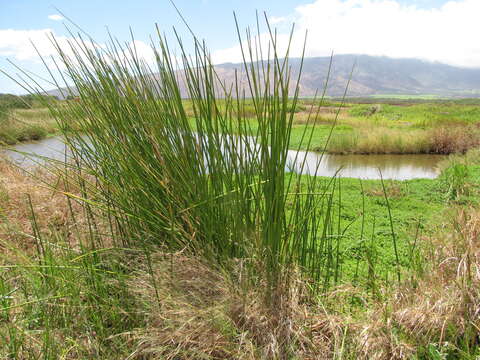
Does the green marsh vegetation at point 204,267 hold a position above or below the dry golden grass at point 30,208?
above

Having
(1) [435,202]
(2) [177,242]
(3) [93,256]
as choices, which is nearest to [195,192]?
(2) [177,242]

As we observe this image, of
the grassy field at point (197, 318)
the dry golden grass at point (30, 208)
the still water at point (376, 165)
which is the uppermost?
the grassy field at point (197, 318)

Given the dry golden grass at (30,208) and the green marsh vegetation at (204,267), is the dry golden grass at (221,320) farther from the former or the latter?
the dry golden grass at (30,208)

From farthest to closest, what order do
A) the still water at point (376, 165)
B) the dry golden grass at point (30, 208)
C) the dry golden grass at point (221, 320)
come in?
the still water at point (376, 165) → the dry golden grass at point (30, 208) → the dry golden grass at point (221, 320)

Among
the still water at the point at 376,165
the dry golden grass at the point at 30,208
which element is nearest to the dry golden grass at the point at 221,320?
the dry golden grass at the point at 30,208

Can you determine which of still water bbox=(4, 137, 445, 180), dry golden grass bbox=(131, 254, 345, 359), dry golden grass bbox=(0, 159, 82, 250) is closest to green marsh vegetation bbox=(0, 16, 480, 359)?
dry golden grass bbox=(131, 254, 345, 359)

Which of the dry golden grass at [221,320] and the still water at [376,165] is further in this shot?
the still water at [376,165]

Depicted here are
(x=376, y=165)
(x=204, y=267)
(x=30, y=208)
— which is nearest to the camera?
(x=204, y=267)

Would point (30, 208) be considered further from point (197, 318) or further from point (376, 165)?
point (376, 165)

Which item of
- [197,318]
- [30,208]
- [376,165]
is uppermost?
[197,318]

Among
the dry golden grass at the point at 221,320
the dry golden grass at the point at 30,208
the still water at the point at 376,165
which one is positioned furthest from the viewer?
the still water at the point at 376,165

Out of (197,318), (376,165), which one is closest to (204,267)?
(197,318)

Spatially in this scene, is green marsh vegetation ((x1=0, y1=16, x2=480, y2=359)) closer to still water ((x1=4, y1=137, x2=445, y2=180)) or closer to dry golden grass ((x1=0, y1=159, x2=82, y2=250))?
dry golden grass ((x1=0, y1=159, x2=82, y2=250))

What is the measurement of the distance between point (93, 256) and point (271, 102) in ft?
3.76
